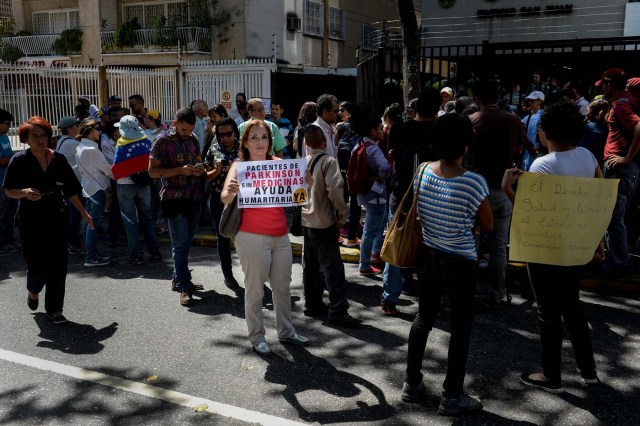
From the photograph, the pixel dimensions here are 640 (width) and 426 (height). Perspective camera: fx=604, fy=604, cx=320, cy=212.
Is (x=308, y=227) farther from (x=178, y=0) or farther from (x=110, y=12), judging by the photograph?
(x=110, y=12)

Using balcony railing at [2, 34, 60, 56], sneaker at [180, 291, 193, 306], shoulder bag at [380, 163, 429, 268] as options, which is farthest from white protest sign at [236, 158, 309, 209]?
balcony railing at [2, 34, 60, 56]

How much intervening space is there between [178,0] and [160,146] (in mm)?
22236

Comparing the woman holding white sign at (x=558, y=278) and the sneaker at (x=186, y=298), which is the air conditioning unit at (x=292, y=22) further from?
the woman holding white sign at (x=558, y=278)

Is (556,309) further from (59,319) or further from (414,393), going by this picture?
(59,319)

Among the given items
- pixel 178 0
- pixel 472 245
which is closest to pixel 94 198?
pixel 472 245

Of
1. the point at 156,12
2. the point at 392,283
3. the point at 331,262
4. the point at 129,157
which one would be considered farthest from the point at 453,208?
the point at 156,12

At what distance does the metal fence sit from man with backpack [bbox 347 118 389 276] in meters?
8.17

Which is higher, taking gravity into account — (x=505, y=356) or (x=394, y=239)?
(x=394, y=239)

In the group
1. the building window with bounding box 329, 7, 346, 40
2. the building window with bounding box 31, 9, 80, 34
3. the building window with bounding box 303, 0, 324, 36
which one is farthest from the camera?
the building window with bounding box 329, 7, 346, 40

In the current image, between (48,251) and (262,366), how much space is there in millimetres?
2419

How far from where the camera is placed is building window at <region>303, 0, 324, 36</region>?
27.4m

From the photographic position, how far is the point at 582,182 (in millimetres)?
3922

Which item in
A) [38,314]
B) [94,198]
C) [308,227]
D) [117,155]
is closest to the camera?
[308,227]

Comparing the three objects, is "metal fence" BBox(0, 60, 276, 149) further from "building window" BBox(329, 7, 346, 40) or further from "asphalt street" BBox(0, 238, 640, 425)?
"building window" BBox(329, 7, 346, 40)
